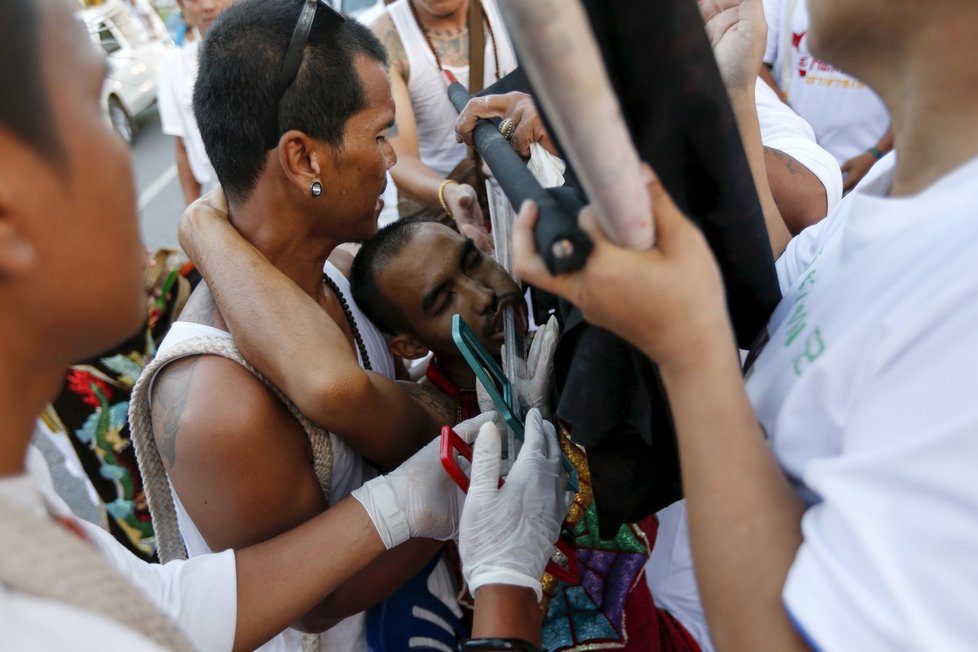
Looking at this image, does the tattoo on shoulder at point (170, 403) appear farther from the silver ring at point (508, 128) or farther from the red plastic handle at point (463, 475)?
the silver ring at point (508, 128)

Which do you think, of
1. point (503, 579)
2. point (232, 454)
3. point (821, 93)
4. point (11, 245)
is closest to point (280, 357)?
point (232, 454)

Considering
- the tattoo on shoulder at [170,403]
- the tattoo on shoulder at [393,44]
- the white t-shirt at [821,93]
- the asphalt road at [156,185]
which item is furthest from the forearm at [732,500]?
the asphalt road at [156,185]

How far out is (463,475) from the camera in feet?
5.02

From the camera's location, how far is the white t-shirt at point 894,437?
659 mm

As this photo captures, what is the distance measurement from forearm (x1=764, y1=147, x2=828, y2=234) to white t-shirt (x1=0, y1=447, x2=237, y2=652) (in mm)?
1417

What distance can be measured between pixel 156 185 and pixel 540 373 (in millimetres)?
7512

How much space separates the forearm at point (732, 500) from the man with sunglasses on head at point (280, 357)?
82cm

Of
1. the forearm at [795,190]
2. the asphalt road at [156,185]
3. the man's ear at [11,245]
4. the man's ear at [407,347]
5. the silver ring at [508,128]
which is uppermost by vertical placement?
the man's ear at [11,245]

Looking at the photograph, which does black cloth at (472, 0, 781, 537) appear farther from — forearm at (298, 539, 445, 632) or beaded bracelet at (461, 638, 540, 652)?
forearm at (298, 539, 445, 632)

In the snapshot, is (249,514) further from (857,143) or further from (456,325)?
(857,143)

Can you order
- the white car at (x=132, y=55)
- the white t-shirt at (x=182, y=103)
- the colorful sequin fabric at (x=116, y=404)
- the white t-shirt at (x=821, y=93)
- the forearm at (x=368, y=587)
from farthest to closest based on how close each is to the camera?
the white car at (x=132, y=55) → the white t-shirt at (x=182, y=103) → the white t-shirt at (x=821, y=93) → the colorful sequin fabric at (x=116, y=404) → the forearm at (x=368, y=587)

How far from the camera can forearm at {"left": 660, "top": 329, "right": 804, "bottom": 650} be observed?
809 mm

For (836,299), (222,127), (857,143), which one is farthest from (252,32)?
(857,143)

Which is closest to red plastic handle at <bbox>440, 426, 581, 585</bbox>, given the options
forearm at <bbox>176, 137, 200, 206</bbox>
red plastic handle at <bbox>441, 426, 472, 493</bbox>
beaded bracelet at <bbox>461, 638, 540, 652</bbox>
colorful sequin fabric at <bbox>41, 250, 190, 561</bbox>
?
red plastic handle at <bbox>441, 426, 472, 493</bbox>
